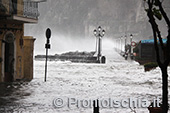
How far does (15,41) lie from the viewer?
15148 millimetres

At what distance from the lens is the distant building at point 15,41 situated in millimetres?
13938

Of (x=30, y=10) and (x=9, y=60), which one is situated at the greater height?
(x=30, y=10)

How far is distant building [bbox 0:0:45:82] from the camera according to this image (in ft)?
45.7

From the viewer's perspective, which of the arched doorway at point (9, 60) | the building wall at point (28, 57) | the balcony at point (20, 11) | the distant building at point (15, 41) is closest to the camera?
the balcony at point (20, 11)

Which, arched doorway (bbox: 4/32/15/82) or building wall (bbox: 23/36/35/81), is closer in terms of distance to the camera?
arched doorway (bbox: 4/32/15/82)

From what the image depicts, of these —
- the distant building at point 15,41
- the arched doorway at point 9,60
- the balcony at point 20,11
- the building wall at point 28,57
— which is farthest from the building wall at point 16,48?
the balcony at point 20,11

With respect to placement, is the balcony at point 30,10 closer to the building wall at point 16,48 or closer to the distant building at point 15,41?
the distant building at point 15,41

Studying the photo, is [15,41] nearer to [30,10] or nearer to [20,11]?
[20,11]

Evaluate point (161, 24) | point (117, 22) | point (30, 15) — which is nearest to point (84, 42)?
point (117, 22)

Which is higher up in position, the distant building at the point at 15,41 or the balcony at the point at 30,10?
the balcony at the point at 30,10

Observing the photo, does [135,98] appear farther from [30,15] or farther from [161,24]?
[161,24]

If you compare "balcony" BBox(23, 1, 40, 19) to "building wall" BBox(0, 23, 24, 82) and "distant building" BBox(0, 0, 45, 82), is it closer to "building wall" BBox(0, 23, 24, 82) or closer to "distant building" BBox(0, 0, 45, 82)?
"distant building" BBox(0, 0, 45, 82)

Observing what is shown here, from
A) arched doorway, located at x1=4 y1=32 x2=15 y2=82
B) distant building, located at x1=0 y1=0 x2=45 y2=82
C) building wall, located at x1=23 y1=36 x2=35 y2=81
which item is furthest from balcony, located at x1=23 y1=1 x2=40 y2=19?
arched doorway, located at x1=4 y1=32 x2=15 y2=82

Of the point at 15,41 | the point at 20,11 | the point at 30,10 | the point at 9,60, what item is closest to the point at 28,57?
the point at 9,60
